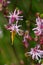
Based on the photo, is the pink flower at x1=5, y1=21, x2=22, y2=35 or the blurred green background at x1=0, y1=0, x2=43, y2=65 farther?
the blurred green background at x1=0, y1=0, x2=43, y2=65

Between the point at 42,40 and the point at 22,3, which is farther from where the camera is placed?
the point at 22,3

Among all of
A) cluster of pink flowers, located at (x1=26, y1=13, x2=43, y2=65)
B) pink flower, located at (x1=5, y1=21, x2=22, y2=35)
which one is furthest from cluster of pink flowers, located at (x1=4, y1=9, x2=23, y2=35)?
cluster of pink flowers, located at (x1=26, y1=13, x2=43, y2=65)

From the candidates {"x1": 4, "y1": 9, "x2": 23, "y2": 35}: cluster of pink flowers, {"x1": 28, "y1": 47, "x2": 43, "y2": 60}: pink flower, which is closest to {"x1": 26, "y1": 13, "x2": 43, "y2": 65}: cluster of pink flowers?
{"x1": 28, "y1": 47, "x2": 43, "y2": 60}: pink flower

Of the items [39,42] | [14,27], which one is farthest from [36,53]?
[14,27]

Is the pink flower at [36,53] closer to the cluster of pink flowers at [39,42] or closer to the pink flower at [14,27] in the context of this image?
the cluster of pink flowers at [39,42]

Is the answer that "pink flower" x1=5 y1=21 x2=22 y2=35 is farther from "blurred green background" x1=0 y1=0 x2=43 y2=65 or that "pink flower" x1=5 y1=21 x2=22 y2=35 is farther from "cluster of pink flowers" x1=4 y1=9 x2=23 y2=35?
"blurred green background" x1=0 y1=0 x2=43 y2=65

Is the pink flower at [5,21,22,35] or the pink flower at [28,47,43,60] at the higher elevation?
the pink flower at [5,21,22,35]

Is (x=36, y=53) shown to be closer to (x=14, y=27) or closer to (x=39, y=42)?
(x=39, y=42)

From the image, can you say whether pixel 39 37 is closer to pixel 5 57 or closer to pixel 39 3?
pixel 39 3

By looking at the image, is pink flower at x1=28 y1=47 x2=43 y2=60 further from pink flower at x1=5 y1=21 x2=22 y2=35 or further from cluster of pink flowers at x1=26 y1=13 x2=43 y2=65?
pink flower at x1=5 y1=21 x2=22 y2=35

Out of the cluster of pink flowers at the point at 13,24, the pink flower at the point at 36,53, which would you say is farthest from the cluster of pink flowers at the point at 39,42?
the cluster of pink flowers at the point at 13,24

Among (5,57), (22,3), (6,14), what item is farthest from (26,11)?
(5,57)
